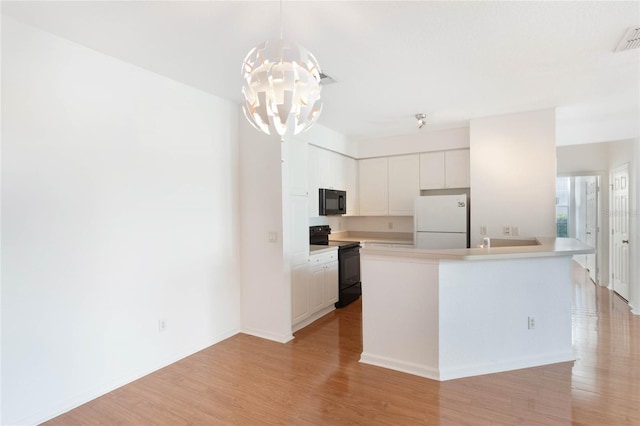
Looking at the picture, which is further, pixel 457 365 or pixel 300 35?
pixel 457 365

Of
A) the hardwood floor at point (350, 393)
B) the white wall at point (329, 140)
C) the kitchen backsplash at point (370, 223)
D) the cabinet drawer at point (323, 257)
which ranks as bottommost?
the hardwood floor at point (350, 393)

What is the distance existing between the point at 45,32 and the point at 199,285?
2.38 metres

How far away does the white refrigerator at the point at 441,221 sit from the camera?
456cm

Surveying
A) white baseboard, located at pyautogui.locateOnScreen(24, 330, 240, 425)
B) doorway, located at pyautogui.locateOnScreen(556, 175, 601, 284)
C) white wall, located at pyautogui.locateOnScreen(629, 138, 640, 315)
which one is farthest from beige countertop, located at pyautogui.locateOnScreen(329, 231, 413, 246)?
white baseboard, located at pyautogui.locateOnScreen(24, 330, 240, 425)

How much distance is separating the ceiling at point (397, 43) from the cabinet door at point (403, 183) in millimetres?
1704

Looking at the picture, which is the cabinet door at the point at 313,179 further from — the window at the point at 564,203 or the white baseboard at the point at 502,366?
the window at the point at 564,203

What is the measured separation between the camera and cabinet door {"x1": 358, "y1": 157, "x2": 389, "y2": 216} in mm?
5750

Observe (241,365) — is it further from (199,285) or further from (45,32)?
(45,32)

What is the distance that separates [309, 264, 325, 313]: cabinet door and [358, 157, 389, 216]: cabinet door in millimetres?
1944

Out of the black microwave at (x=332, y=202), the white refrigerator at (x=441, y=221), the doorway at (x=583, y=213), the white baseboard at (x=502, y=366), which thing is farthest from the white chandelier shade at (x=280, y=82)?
the doorway at (x=583, y=213)

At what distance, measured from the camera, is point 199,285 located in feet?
11.1

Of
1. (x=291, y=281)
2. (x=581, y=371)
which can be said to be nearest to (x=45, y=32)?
(x=291, y=281)

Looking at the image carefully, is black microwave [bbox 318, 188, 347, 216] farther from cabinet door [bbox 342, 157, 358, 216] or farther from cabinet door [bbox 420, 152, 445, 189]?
cabinet door [bbox 420, 152, 445, 189]

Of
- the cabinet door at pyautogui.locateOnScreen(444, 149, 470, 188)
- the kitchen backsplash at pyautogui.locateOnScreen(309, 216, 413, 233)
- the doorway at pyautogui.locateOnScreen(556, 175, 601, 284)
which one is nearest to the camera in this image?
the cabinet door at pyautogui.locateOnScreen(444, 149, 470, 188)
